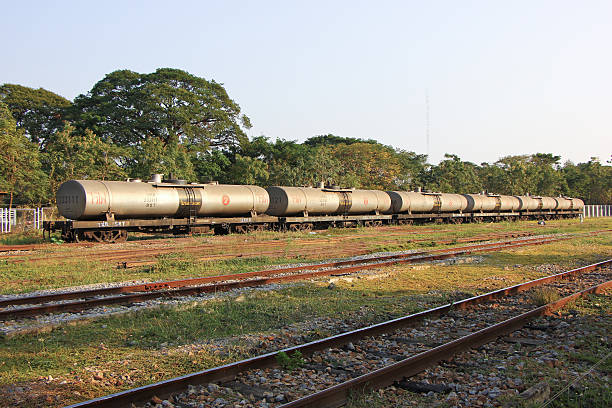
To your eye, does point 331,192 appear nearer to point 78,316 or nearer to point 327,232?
point 327,232

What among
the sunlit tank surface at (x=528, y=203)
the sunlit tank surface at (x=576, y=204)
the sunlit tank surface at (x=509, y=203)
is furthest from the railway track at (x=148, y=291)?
the sunlit tank surface at (x=576, y=204)

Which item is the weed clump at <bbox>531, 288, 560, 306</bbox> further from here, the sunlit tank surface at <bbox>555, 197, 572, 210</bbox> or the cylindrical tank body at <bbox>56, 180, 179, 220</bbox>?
the sunlit tank surface at <bbox>555, 197, 572, 210</bbox>

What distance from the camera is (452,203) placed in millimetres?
42656

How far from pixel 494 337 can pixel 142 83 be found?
4937 cm

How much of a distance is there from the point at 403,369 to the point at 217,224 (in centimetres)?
2122

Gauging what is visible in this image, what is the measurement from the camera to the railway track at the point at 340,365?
4484 mm

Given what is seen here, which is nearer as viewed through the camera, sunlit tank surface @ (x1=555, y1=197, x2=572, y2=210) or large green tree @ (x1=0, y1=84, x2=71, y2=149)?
large green tree @ (x1=0, y1=84, x2=71, y2=149)

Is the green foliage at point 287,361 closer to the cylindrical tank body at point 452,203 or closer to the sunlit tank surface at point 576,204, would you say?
the cylindrical tank body at point 452,203

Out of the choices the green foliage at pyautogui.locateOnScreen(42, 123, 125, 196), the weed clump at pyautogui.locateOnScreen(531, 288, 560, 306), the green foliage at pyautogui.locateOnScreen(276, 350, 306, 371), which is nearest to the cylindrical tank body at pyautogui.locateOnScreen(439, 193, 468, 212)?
the green foliage at pyautogui.locateOnScreen(42, 123, 125, 196)

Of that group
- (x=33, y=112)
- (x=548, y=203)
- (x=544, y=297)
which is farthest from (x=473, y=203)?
(x=33, y=112)

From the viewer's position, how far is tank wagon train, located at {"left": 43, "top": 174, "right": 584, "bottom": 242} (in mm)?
20875

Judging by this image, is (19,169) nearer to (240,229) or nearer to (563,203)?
(240,229)

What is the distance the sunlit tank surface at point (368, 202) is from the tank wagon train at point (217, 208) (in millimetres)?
74

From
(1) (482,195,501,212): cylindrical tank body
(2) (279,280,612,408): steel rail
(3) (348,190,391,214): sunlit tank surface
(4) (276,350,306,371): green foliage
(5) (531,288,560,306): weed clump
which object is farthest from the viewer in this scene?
(1) (482,195,501,212): cylindrical tank body
